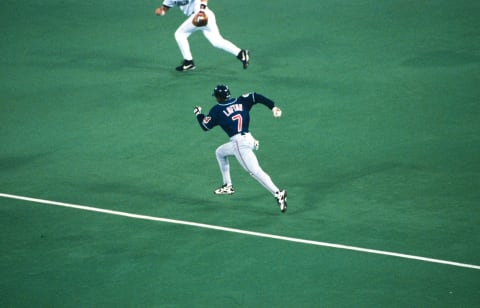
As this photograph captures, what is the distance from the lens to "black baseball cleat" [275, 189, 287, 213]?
14448 millimetres

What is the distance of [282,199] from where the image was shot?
570 inches

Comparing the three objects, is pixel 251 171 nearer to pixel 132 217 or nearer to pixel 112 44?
pixel 132 217

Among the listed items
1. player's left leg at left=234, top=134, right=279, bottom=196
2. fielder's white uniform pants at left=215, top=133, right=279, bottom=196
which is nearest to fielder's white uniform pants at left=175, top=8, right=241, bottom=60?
fielder's white uniform pants at left=215, top=133, right=279, bottom=196

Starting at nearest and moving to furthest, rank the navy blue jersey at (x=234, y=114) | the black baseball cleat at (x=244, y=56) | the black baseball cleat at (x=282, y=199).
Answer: the black baseball cleat at (x=282, y=199)
the navy blue jersey at (x=234, y=114)
the black baseball cleat at (x=244, y=56)

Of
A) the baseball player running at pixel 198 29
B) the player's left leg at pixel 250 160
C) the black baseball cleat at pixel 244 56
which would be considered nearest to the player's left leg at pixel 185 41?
the baseball player running at pixel 198 29

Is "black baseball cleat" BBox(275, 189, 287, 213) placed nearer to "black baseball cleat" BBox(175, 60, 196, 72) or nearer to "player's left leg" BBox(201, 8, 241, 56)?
"player's left leg" BBox(201, 8, 241, 56)

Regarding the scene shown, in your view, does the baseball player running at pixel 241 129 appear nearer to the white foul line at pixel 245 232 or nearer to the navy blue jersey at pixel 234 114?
the navy blue jersey at pixel 234 114

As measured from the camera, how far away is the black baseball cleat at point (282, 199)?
14.4 m

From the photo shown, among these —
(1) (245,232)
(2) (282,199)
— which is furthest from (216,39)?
(1) (245,232)

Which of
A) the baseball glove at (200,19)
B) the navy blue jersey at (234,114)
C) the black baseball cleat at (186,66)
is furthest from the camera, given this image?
the black baseball cleat at (186,66)

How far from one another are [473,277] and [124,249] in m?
5.00

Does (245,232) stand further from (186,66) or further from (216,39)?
(186,66)

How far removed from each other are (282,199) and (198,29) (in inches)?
301

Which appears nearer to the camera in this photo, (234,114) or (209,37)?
(234,114)
